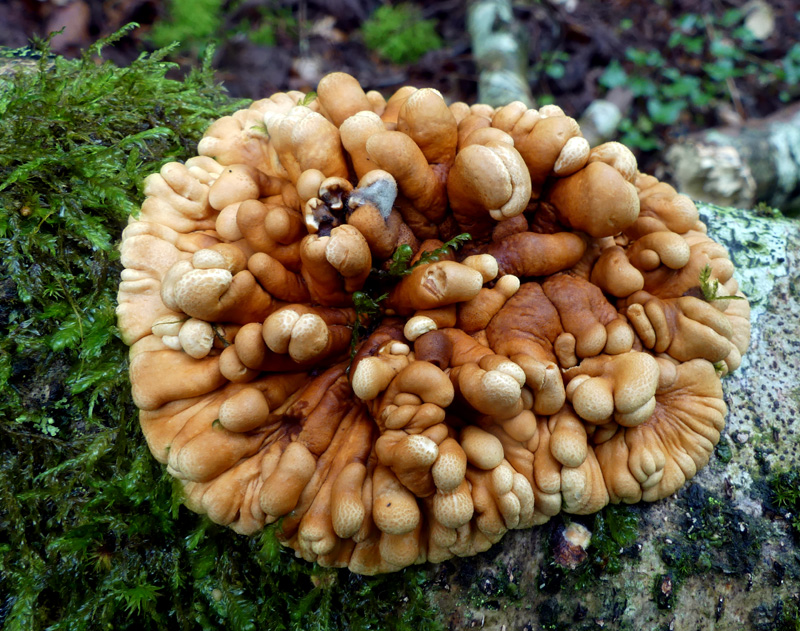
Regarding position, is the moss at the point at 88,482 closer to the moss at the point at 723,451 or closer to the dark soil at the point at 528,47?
the moss at the point at 723,451

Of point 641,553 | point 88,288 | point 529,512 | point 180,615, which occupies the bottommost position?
point 180,615

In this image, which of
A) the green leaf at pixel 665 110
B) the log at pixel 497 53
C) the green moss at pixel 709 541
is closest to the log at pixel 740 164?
the green leaf at pixel 665 110

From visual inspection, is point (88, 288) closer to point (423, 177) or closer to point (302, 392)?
point (302, 392)

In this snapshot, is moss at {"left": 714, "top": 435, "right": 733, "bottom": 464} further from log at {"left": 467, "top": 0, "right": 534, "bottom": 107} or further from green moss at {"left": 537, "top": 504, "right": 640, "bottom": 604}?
log at {"left": 467, "top": 0, "right": 534, "bottom": 107}

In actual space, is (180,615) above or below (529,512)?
below

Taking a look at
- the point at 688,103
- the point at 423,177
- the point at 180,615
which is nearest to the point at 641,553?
the point at 423,177

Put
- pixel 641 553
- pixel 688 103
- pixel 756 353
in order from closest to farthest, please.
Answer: pixel 641 553, pixel 756 353, pixel 688 103

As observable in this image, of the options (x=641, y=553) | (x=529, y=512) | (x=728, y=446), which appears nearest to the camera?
(x=529, y=512)

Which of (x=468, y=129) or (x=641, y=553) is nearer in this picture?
(x=641, y=553)
